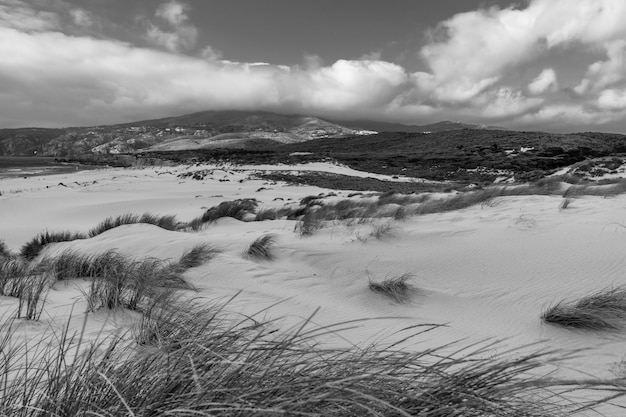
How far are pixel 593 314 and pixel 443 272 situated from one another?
1.54 meters

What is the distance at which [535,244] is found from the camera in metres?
4.28

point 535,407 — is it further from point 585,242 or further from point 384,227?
point 384,227

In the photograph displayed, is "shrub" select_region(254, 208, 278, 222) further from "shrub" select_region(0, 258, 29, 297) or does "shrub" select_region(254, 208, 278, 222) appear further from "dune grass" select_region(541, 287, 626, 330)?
"dune grass" select_region(541, 287, 626, 330)

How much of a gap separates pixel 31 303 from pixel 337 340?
2.33m

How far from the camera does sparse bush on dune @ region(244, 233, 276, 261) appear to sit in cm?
484

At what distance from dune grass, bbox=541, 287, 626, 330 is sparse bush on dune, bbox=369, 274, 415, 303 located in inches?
45.1

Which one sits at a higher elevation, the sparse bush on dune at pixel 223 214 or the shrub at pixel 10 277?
the shrub at pixel 10 277

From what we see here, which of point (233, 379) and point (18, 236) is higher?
point (233, 379)

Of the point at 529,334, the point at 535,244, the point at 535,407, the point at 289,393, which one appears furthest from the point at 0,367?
the point at 535,244

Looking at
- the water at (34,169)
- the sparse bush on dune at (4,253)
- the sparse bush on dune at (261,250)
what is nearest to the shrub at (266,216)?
the sparse bush on dune at (261,250)

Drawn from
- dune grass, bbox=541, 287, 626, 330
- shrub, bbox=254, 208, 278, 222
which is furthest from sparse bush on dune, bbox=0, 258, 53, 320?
shrub, bbox=254, 208, 278, 222

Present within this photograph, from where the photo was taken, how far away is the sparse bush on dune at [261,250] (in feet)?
15.9

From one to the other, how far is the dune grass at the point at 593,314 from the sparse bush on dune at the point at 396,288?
1145 millimetres

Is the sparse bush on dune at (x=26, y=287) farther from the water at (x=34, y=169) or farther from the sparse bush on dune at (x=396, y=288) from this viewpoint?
the water at (x=34, y=169)
